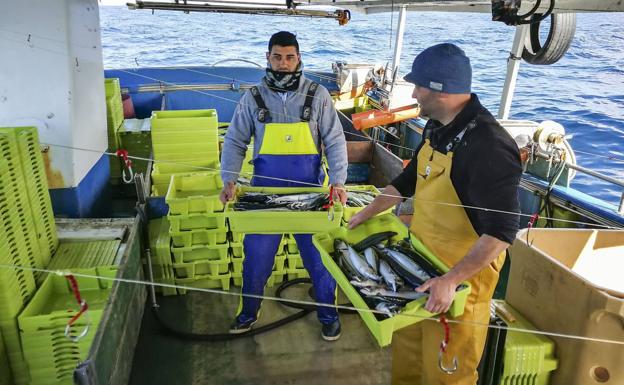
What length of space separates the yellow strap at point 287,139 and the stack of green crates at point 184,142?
2.34 meters

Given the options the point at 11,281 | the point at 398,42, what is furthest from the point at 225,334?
the point at 398,42

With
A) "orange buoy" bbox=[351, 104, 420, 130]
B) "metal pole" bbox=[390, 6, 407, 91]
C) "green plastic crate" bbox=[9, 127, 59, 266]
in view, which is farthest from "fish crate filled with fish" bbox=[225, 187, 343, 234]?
"metal pole" bbox=[390, 6, 407, 91]

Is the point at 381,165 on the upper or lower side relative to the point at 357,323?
upper

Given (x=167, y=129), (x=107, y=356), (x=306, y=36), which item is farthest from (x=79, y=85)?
(x=306, y=36)

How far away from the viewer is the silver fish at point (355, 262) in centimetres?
246

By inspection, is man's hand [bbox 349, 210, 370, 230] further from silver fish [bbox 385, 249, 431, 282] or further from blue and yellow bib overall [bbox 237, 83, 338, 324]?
blue and yellow bib overall [bbox 237, 83, 338, 324]

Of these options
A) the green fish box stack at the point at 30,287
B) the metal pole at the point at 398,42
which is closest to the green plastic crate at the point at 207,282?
the green fish box stack at the point at 30,287

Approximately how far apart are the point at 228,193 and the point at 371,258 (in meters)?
1.35

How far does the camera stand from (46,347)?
2.88 metres

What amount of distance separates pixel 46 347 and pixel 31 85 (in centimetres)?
232

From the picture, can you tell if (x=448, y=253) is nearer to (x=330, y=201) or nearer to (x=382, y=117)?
(x=330, y=201)

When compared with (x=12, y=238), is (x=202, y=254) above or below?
below

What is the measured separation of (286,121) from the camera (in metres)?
3.52

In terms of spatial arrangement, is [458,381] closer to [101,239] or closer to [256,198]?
A: [256,198]
